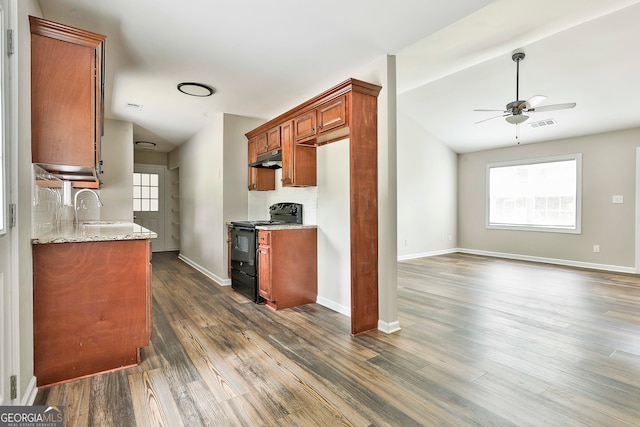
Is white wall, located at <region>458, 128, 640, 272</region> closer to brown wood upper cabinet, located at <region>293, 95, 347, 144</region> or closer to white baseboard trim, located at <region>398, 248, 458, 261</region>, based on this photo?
white baseboard trim, located at <region>398, 248, 458, 261</region>

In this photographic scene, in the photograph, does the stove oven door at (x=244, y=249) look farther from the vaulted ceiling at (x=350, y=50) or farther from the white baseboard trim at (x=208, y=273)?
the vaulted ceiling at (x=350, y=50)

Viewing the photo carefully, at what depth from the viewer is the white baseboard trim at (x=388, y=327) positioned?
9.58 ft

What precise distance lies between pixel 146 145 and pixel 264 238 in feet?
16.3

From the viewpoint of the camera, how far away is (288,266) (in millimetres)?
3678

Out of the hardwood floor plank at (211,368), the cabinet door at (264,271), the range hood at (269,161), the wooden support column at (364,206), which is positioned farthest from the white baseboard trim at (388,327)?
the range hood at (269,161)

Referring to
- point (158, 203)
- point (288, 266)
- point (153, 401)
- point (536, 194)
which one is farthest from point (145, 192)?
point (536, 194)

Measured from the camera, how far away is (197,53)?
9.57ft

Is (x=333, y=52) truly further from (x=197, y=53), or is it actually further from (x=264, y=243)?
(x=264, y=243)

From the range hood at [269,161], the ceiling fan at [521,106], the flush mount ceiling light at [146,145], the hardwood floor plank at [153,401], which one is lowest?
the hardwood floor plank at [153,401]

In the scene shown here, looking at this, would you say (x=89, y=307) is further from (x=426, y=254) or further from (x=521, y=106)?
(x=426, y=254)

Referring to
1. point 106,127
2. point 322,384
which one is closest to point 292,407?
point 322,384

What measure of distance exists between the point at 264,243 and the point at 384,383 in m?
2.09

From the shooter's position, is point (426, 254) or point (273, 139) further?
point (426, 254)

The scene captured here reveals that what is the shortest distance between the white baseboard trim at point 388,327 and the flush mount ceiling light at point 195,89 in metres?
3.24
